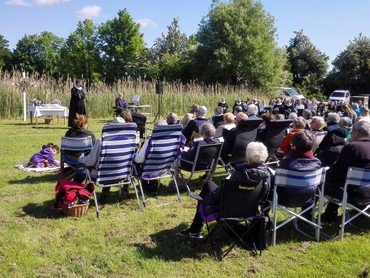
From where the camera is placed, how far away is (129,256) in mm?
4148

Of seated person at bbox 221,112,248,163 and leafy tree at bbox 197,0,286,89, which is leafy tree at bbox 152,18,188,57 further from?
seated person at bbox 221,112,248,163

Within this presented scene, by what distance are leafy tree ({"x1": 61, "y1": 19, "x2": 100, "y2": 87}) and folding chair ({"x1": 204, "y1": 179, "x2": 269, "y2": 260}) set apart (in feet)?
149

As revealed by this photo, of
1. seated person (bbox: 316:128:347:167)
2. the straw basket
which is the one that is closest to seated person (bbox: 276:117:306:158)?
seated person (bbox: 316:128:347:167)

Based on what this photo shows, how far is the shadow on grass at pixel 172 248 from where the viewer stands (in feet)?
13.8

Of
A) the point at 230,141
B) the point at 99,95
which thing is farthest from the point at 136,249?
the point at 99,95

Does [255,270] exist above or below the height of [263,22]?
below

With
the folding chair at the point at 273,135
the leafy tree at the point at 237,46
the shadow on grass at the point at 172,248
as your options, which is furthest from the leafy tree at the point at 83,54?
the shadow on grass at the point at 172,248

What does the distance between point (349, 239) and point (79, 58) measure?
162 feet

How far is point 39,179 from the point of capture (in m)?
7.34

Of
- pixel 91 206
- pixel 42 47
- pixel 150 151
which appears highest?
pixel 42 47

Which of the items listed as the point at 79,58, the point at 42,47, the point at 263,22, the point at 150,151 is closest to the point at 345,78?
the point at 263,22

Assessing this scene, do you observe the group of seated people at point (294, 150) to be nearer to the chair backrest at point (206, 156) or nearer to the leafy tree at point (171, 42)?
the chair backrest at point (206, 156)

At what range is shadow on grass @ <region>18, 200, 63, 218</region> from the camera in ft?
17.8

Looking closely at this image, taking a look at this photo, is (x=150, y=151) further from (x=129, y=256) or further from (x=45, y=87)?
(x=45, y=87)
